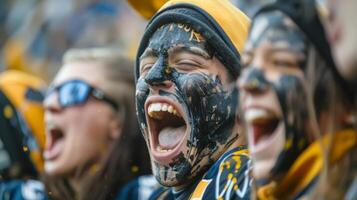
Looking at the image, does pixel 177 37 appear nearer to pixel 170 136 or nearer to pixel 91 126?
pixel 170 136

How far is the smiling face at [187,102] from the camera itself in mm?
4359

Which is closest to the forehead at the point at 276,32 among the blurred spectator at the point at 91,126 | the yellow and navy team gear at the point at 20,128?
the blurred spectator at the point at 91,126

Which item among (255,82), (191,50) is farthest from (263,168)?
(191,50)

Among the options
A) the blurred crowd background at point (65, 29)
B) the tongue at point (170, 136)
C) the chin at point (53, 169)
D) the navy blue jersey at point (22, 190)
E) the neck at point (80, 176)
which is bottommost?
the navy blue jersey at point (22, 190)

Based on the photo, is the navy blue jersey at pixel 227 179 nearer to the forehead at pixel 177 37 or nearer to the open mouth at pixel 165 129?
the open mouth at pixel 165 129

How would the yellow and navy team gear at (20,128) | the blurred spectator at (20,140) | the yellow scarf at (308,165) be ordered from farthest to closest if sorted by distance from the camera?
1. the yellow and navy team gear at (20,128)
2. the blurred spectator at (20,140)
3. the yellow scarf at (308,165)

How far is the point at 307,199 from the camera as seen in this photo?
335cm

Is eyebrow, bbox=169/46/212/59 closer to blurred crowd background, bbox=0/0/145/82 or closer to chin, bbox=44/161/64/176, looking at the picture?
chin, bbox=44/161/64/176

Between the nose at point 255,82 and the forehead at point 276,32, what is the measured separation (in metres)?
0.10

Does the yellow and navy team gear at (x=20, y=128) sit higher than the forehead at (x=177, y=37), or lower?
lower

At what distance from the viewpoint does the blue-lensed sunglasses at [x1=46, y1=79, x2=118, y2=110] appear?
617cm

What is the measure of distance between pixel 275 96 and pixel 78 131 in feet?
9.04

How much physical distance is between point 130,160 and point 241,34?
156 cm

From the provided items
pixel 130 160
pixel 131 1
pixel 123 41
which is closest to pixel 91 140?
pixel 130 160
